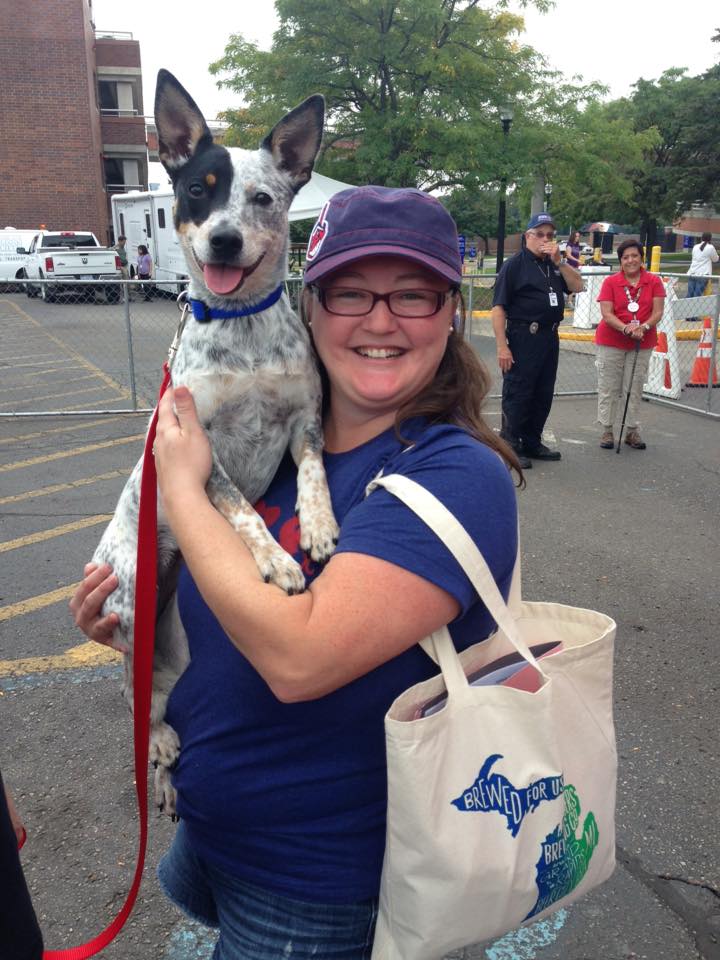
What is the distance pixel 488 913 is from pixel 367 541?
60 centimetres

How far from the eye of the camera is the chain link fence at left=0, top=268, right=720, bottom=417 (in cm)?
982

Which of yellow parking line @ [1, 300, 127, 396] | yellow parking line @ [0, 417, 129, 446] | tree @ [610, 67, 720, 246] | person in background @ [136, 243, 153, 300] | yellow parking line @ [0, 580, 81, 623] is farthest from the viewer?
tree @ [610, 67, 720, 246]

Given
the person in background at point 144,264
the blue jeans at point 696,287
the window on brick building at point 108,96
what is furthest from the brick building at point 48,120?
the blue jeans at point 696,287

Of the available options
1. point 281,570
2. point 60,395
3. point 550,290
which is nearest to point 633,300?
point 550,290

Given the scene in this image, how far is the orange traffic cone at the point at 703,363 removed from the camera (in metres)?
10.3

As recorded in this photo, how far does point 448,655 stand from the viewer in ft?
3.98

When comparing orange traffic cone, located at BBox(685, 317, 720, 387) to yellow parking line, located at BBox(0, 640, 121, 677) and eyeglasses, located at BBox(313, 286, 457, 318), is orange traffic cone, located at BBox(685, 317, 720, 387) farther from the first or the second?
eyeglasses, located at BBox(313, 286, 457, 318)

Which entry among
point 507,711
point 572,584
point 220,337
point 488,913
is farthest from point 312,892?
point 572,584

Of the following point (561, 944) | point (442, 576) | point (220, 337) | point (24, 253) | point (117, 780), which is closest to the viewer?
point (442, 576)

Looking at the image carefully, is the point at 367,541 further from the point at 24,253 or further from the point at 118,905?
the point at 24,253

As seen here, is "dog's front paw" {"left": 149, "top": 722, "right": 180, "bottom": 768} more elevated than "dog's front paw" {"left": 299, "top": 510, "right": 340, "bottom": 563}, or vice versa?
"dog's front paw" {"left": 299, "top": 510, "right": 340, "bottom": 563}

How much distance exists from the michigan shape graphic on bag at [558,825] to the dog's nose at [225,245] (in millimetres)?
1239

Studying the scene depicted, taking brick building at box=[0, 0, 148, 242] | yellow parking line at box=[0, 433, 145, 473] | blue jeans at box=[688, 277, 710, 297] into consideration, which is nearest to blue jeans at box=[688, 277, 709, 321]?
blue jeans at box=[688, 277, 710, 297]

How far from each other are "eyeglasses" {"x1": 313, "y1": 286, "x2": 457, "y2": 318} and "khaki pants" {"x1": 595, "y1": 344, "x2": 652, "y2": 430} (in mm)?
6732
